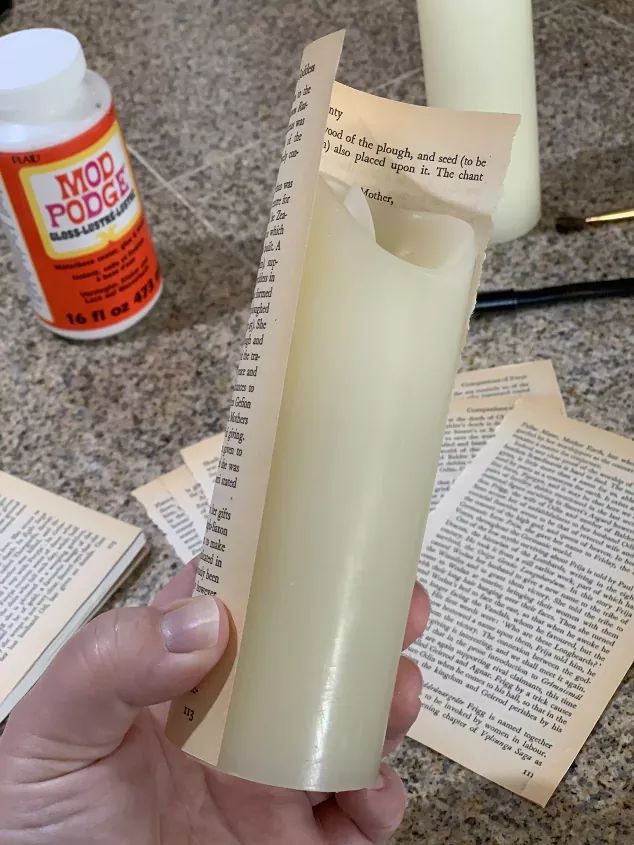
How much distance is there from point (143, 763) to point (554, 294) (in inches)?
16.2

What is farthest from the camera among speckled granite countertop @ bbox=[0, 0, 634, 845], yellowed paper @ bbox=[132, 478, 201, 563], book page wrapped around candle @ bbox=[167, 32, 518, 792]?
yellowed paper @ bbox=[132, 478, 201, 563]

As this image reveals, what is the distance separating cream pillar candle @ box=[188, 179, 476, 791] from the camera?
0.30 metres

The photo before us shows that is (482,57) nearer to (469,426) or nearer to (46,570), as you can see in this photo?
(469,426)

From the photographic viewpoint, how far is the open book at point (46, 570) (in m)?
0.50

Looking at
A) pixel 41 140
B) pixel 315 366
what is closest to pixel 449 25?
pixel 41 140

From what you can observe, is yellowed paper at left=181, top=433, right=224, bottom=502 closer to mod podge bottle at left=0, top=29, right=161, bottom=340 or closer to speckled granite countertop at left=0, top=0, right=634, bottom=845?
speckled granite countertop at left=0, top=0, right=634, bottom=845

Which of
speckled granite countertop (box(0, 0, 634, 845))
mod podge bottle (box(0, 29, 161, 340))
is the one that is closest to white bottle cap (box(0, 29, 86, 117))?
mod podge bottle (box(0, 29, 161, 340))

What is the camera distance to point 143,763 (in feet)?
1.36

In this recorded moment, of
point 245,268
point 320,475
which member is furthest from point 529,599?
point 245,268

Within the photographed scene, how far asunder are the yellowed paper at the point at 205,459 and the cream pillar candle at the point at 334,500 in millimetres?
270

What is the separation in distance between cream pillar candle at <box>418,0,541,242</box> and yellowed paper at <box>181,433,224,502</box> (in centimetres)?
27

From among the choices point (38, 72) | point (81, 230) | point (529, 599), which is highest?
point (38, 72)

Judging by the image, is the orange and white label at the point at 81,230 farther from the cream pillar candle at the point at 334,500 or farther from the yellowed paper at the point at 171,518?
the cream pillar candle at the point at 334,500

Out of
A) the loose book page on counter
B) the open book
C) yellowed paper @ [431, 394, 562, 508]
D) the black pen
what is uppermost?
the black pen
